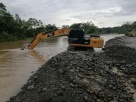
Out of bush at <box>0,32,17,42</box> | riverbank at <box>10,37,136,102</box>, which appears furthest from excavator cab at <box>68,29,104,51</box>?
bush at <box>0,32,17,42</box>

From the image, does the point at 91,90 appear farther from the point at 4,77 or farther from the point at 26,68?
the point at 26,68

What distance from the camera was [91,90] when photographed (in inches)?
328

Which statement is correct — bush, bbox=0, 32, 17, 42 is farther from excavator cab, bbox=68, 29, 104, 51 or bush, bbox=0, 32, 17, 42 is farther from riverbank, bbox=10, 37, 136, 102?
riverbank, bbox=10, 37, 136, 102

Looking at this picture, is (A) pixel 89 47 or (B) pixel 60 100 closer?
(B) pixel 60 100

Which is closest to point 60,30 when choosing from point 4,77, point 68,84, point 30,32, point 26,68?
point 26,68

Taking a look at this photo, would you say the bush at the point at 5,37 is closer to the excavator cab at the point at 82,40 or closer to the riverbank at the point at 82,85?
the excavator cab at the point at 82,40

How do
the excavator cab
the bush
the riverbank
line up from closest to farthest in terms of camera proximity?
the riverbank, the excavator cab, the bush

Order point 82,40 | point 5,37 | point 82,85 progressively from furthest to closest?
point 5,37 < point 82,40 < point 82,85

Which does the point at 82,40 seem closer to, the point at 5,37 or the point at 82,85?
the point at 82,85

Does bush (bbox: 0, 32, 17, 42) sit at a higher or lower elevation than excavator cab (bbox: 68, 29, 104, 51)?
lower

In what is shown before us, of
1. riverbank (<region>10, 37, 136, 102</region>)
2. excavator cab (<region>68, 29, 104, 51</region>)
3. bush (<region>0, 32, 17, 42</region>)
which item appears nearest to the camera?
riverbank (<region>10, 37, 136, 102</region>)

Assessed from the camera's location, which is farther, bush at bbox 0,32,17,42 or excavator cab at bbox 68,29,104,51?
bush at bbox 0,32,17,42

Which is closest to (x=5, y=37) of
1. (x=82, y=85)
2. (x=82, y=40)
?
(x=82, y=40)

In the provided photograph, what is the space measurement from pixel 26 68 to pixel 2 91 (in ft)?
17.1
